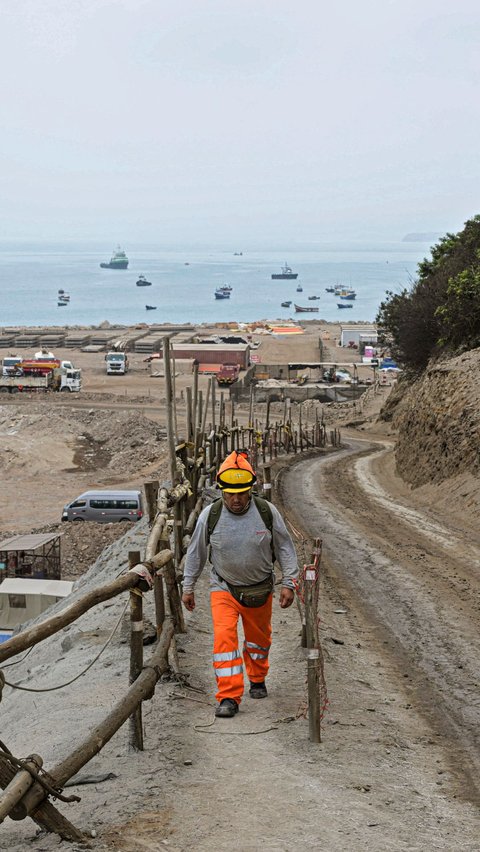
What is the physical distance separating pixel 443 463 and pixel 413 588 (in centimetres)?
1197

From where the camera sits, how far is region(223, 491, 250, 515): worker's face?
6527 millimetres

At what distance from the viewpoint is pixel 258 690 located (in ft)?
22.7

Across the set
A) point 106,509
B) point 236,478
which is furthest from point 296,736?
point 106,509

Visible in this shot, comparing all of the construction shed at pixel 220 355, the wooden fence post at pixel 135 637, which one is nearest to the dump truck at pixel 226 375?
the construction shed at pixel 220 355

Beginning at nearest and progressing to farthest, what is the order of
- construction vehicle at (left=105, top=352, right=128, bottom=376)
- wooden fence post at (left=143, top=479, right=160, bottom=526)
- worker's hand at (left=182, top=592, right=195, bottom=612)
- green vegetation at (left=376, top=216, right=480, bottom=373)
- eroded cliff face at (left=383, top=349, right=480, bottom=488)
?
1. worker's hand at (left=182, top=592, right=195, bottom=612)
2. wooden fence post at (left=143, top=479, right=160, bottom=526)
3. eroded cliff face at (left=383, top=349, right=480, bottom=488)
4. green vegetation at (left=376, top=216, right=480, bottom=373)
5. construction vehicle at (left=105, top=352, right=128, bottom=376)

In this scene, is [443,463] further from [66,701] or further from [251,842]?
[251,842]

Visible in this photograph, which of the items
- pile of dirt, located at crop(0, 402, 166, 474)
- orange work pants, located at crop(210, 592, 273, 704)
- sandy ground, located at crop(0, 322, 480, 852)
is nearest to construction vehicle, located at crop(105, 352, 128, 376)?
pile of dirt, located at crop(0, 402, 166, 474)

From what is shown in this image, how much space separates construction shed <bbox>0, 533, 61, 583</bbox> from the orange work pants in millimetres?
16815

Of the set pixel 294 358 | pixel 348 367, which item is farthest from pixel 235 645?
pixel 294 358

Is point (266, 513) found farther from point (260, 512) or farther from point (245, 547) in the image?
point (245, 547)

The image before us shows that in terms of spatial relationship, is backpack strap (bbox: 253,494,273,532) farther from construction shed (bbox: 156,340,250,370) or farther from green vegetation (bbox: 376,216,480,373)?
construction shed (bbox: 156,340,250,370)

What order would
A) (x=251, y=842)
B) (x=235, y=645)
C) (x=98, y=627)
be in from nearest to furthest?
(x=251, y=842) → (x=235, y=645) → (x=98, y=627)

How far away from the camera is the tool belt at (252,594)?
661 cm

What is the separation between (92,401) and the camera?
63.9 metres
